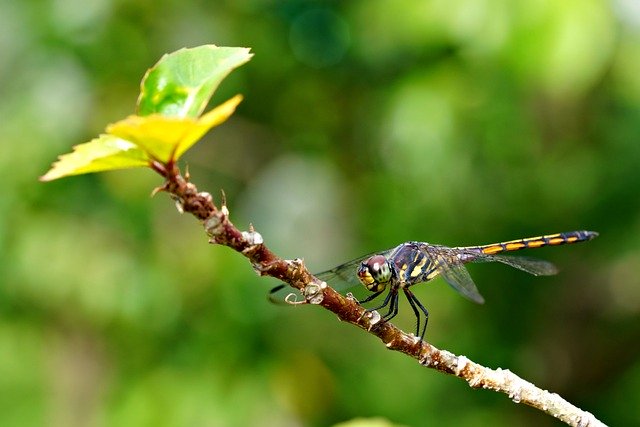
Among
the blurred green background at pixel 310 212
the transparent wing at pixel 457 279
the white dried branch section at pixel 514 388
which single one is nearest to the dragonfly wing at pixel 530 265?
the transparent wing at pixel 457 279

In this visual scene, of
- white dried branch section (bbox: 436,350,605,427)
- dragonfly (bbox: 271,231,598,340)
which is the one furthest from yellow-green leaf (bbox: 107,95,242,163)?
dragonfly (bbox: 271,231,598,340)

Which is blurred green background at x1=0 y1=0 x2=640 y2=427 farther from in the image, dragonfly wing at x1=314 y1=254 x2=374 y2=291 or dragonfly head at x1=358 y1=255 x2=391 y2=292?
dragonfly head at x1=358 y1=255 x2=391 y2=292

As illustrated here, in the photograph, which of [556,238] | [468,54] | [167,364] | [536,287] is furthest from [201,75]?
[536,287]

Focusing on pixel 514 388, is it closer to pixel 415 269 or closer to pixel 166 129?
pixel 415 269

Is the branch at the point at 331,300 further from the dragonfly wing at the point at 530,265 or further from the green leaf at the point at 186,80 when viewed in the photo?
the dragonfly wing at the point at 530,265

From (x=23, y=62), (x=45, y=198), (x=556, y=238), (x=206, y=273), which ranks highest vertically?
(x=23, y=62)

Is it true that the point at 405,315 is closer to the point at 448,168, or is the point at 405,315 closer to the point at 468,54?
the point at 448,168

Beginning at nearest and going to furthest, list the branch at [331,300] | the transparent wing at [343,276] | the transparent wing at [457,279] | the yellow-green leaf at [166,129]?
the yellow-green leaf at [166,129]
the branch at [331,300]
the transparent wing at [457,279]
the transparent wing at [343,276]

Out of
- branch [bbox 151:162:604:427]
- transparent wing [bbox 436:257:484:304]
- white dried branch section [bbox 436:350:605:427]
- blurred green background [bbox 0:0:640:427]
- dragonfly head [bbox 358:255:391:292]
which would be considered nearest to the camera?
branch [bbox 151:162:604:427]
